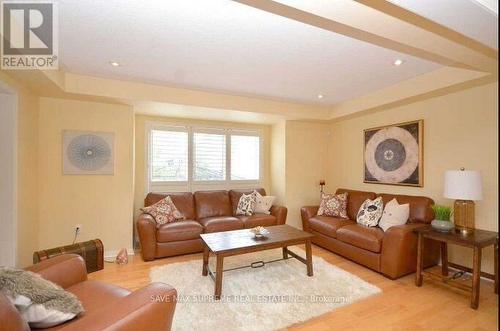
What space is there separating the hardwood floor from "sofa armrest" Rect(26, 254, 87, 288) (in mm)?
893

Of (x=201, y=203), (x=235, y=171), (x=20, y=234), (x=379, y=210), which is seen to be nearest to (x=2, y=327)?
(x=20, y=234)

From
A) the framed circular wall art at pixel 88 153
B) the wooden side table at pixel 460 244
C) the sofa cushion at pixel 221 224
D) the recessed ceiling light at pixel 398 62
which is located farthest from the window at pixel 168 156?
the wooden side table at pixel 460 244

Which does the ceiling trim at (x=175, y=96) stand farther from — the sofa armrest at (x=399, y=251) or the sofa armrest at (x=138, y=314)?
the sofa armrest at (x=138, y=314)

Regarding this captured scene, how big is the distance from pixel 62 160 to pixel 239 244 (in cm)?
259

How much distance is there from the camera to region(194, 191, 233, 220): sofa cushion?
4.14 meters

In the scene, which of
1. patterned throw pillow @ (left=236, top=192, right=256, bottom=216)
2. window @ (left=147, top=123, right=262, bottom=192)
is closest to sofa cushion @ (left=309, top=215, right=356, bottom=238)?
patterned throw pillow @ (left=236, top=192, right=256, bottom=216)

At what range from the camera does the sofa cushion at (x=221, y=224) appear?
363 cm

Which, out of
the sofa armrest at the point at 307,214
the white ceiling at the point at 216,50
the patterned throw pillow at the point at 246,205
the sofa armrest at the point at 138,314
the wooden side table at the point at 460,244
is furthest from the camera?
the patterned throw pillow at the point at 246,205

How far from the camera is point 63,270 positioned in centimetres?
178

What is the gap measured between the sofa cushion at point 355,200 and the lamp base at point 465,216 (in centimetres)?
119

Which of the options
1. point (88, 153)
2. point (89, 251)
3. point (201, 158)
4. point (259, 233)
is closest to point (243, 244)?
point (259, 233)

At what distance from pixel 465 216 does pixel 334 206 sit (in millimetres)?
1693

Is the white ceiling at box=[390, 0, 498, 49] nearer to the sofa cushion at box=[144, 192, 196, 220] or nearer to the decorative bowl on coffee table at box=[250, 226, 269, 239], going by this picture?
the decorative bowl on coffee table at box=[250, 226, 269, 239]

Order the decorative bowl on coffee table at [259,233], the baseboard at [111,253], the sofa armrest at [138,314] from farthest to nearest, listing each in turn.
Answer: the baseboard at [111,253] → the decorative bowl on coffee table at [259,233] → the sofa armrest at [138,314]
